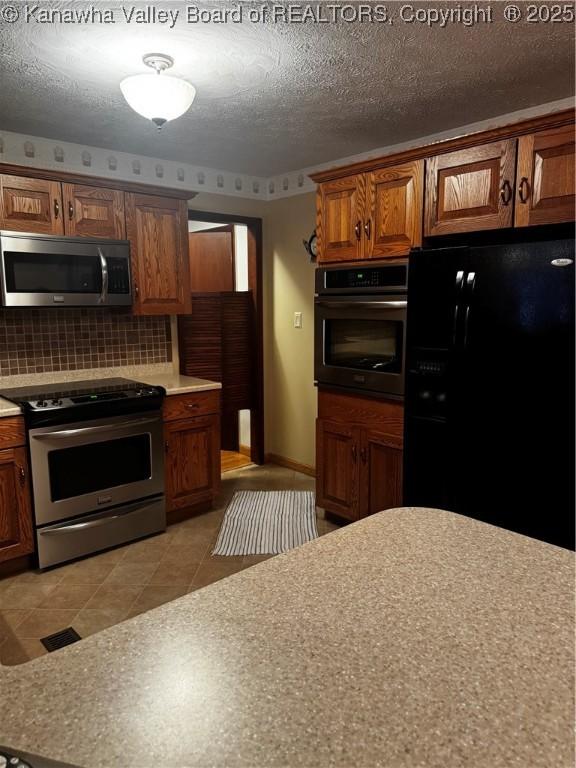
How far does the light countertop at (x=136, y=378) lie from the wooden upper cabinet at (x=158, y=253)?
0.48 m

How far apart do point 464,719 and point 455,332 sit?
205 cm

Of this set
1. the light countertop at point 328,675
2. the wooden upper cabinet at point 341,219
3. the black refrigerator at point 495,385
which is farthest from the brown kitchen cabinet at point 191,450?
the light countertop at point 328,675

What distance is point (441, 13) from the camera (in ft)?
6.25

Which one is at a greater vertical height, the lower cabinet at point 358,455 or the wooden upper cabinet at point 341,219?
the wooden upper cabinet at point 341,219

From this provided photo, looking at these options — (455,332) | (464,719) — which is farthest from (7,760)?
(455,332)

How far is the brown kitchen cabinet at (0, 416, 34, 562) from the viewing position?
271 cm

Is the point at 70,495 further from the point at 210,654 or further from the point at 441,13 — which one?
the point at 441,13

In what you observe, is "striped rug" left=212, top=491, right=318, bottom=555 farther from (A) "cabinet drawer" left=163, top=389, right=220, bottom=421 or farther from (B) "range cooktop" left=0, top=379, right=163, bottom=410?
(B) "range cooktop" left=0, top=379, right=163, bottom=410

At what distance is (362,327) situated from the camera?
9.92ft

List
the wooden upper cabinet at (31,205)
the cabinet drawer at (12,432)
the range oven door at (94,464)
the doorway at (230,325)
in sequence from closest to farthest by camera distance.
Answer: the cabinet drawer at (12,432) → the range oven door at (94,464) → the wooden upper cabinet at (31,205) → the doorway at (230,325)

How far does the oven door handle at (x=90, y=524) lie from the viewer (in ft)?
9.42

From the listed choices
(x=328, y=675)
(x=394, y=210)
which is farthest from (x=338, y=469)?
(x=328, y=675)

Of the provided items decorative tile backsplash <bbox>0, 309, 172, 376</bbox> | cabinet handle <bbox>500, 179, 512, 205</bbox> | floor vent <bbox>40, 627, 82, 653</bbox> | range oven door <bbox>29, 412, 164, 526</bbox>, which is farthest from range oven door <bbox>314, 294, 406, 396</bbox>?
floor vent <bbox>40, 627, 82, 653</bbox>

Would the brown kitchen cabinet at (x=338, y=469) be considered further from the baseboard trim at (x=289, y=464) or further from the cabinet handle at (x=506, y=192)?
the cabinet handle at (x=506, y=192)
